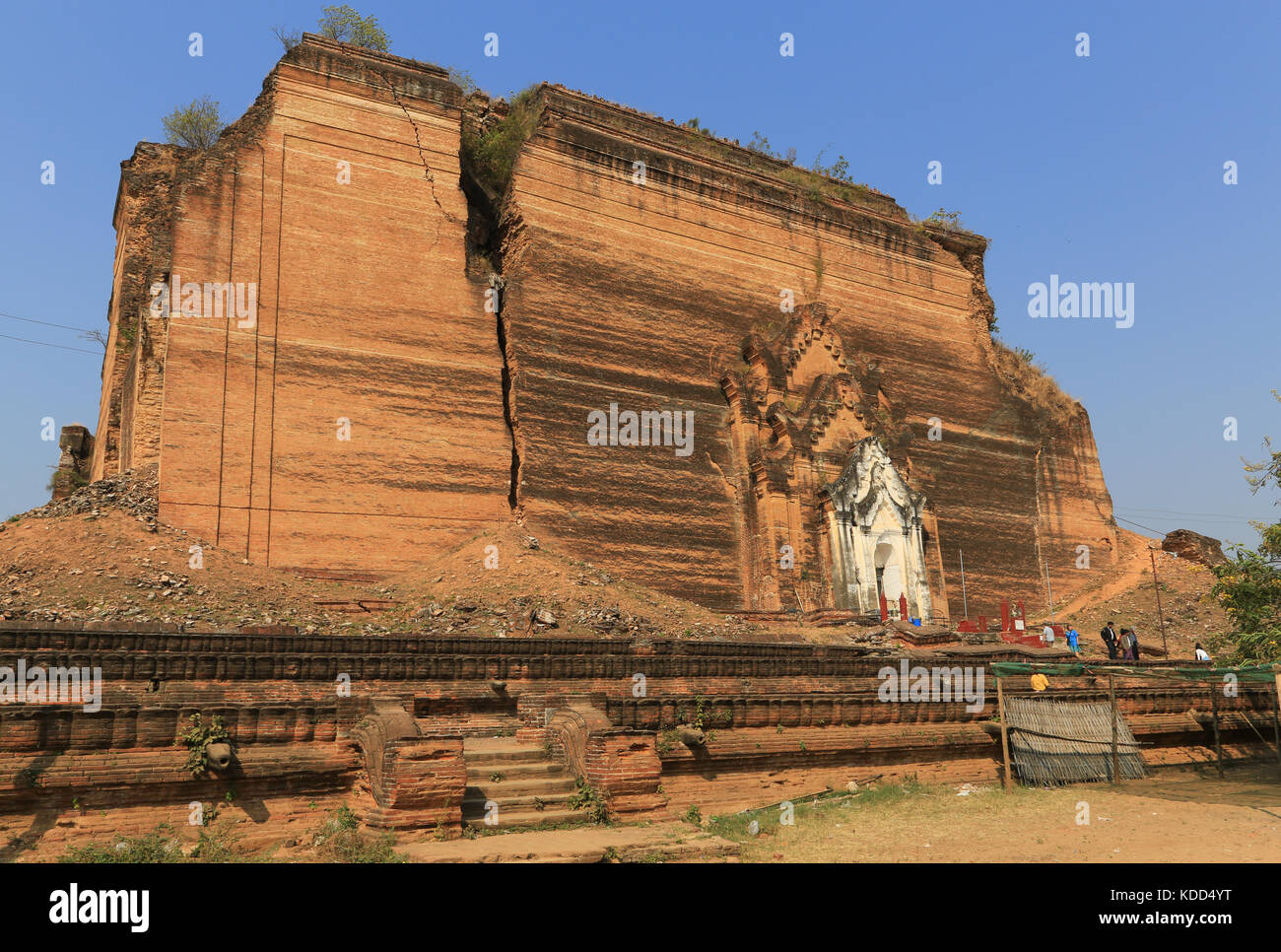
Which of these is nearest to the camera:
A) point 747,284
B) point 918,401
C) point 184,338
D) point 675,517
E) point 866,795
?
point 866,795

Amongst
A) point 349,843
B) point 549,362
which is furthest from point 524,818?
point 549,362

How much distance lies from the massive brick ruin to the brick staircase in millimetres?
10323

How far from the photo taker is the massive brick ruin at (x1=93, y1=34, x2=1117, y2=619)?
18.3 metres

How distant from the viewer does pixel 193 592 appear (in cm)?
1555

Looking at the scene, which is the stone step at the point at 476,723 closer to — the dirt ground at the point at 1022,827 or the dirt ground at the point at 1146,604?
A: the dirt ground at the point at 1022,827

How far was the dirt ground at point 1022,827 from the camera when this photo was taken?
7.44 m

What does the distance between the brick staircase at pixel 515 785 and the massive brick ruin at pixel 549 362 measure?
10323mm

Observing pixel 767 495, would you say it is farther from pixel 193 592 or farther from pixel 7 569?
pixel 7 569

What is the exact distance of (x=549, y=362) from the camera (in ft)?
70.6

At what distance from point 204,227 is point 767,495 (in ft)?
42.9

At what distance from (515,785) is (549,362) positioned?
14.3m

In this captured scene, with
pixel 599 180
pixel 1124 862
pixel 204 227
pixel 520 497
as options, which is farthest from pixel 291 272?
pixel 1124 862
